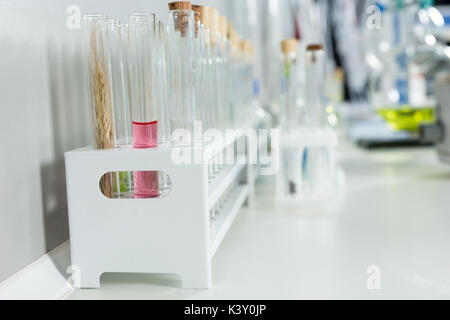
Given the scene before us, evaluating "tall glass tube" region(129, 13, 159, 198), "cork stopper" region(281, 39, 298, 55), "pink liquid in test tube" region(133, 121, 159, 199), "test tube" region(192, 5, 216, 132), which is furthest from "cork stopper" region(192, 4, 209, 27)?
"cork stopper" region(281, 39, 298, 55)

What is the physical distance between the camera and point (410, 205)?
1421 mm

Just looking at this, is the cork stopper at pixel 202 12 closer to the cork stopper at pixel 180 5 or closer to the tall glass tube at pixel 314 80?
the cork stopper at pixel 180 5

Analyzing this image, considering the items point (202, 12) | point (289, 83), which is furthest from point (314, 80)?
point (202, 12)

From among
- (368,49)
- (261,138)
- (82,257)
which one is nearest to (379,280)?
(82,257)

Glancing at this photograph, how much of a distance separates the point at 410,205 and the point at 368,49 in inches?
78.4

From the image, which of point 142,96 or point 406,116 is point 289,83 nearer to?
point 142,96

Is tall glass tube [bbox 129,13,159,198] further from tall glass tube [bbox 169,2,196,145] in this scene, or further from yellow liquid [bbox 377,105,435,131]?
yellow liquid [bbox 377,105,435,131]

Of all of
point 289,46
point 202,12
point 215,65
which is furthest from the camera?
point 289,46

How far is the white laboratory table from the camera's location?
792mm

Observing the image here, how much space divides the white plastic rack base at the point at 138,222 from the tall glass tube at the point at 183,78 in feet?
0.24

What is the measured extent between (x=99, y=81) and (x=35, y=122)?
122mm

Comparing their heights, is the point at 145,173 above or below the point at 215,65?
below

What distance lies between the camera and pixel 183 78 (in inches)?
34.5

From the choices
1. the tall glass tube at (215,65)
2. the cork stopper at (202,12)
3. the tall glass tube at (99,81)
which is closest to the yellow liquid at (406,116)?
the tall glass tube at (215,65)
